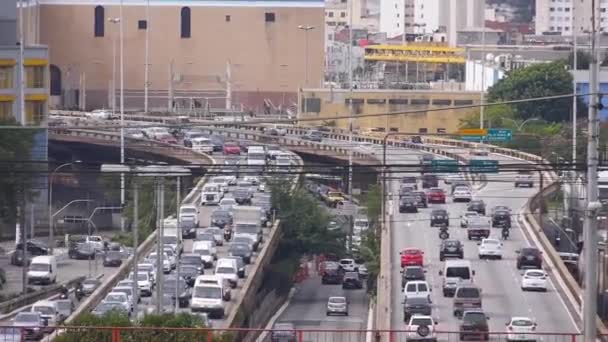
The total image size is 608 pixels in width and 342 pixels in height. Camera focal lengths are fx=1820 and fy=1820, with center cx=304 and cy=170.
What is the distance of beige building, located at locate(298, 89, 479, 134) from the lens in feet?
135

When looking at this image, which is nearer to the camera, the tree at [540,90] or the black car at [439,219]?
the black car at [439,219]

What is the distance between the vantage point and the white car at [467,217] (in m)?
24.0

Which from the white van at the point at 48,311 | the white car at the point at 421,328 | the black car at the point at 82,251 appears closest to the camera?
the white car at the point at 421,328

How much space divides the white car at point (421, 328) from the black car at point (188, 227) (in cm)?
781

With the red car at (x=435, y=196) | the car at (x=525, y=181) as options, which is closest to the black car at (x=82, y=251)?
the red car at (x=435, y=196)

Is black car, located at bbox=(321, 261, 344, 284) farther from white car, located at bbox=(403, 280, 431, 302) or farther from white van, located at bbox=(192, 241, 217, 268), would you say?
white car, located at bbox=(403, 280, 431, 302)

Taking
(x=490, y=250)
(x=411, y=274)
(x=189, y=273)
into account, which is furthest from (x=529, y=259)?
(x=189, y=273)

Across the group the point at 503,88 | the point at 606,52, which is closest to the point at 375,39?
the point at 606,52

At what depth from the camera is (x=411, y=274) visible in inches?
772

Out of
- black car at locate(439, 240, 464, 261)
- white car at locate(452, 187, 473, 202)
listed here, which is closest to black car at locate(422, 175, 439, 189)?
white car at locate(452, 187, 473, 202)

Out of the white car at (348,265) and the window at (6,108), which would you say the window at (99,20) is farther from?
the white car at (348,265)

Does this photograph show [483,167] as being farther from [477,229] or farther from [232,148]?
[232,148]

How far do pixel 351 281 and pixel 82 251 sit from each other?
11.8 ft

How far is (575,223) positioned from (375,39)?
52.1m
